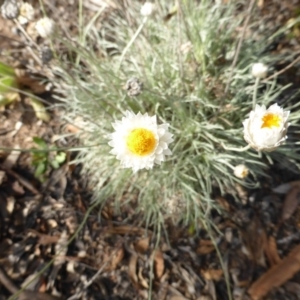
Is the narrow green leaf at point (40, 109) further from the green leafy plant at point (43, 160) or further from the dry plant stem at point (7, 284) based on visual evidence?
the dry plant stem at point (7, 284)

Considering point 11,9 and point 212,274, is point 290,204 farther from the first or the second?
point 11,9

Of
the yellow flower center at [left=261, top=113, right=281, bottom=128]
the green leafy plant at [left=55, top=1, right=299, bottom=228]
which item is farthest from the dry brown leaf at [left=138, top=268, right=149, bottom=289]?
the yellow flower center at [left=261, top=113, right=281, bottom=128]

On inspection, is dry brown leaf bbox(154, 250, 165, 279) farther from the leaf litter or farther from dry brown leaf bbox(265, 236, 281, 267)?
dry brown leaf bbox(265, 236, 281, 267)

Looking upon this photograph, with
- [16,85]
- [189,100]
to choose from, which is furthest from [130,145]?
A: [16,85]

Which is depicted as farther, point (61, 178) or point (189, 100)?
point (61, 178)

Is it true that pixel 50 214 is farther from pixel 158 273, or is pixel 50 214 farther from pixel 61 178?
pixel 158 273

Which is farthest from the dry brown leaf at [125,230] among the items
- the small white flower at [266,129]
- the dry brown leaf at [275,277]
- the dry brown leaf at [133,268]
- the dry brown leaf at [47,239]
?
the small white flower at [266,129]
